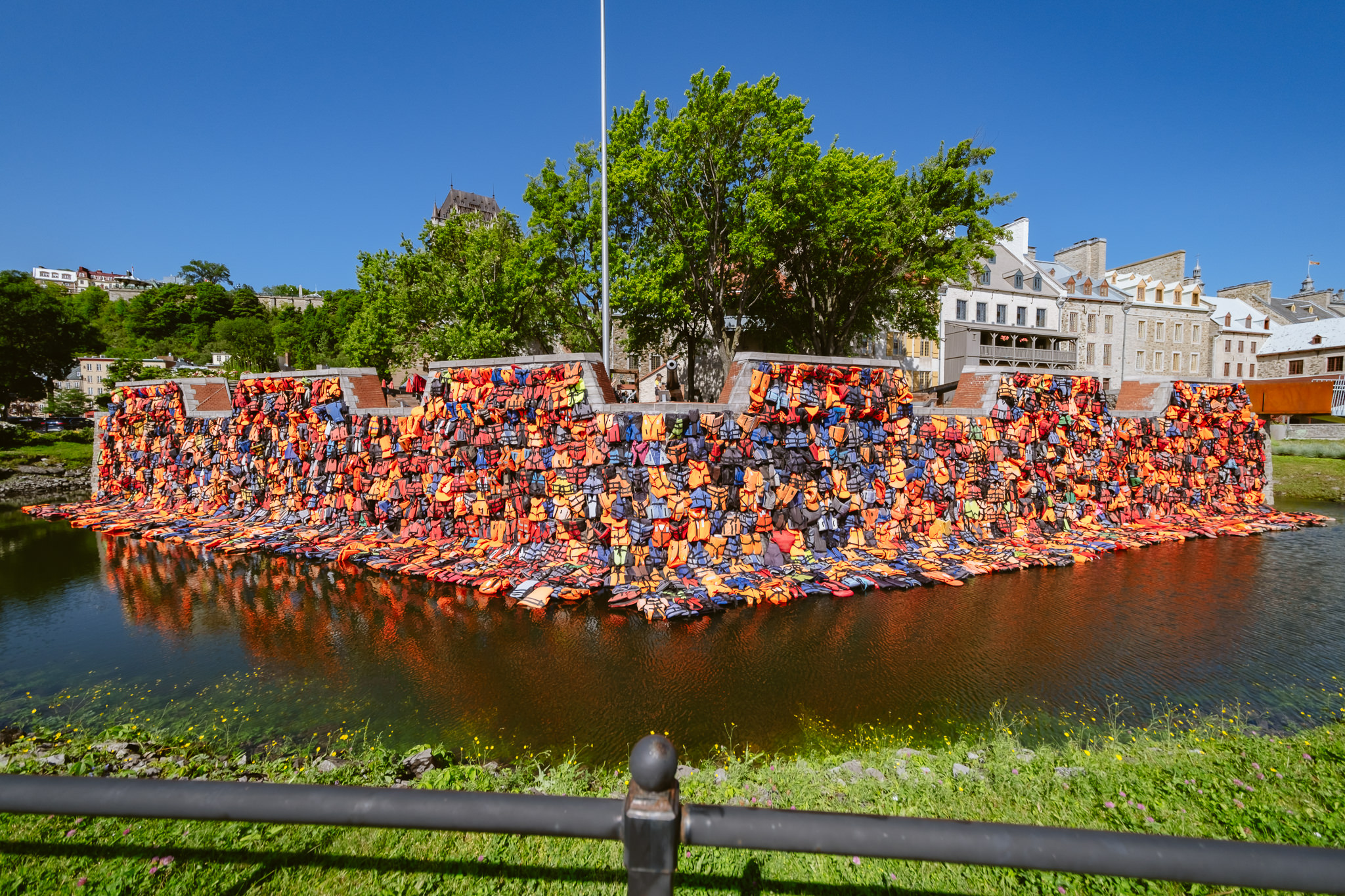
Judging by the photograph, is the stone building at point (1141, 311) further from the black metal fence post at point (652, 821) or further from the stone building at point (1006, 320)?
the black metal fence post at point (652, 821)

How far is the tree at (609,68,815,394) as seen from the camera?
2320cm

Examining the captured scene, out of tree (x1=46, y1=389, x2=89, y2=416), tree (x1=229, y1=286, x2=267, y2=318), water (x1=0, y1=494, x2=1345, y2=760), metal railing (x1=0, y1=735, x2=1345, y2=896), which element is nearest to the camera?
metal railing (x1=0, y1=735, x2=1345, y2=896)

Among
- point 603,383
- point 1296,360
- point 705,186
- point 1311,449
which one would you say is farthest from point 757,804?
point 1296,360

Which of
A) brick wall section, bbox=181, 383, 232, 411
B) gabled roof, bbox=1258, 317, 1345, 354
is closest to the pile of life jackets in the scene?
brick wall section, bbox=181, 383, 232, 411

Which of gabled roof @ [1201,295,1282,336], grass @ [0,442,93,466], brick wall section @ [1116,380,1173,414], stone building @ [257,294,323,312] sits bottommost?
grass @ [0,442,93,466]

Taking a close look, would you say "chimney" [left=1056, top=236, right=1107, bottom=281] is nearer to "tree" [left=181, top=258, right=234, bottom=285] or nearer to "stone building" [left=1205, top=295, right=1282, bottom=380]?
"stone building" [left=1205, top=295, right=1282, bottom=380]

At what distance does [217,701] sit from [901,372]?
503 inches

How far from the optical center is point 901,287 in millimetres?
28766

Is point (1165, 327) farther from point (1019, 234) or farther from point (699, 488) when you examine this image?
point (699, 488)

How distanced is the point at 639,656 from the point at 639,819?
641 cm

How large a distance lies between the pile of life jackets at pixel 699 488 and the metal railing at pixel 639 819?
7.56 metres

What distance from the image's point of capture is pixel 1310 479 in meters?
22.6

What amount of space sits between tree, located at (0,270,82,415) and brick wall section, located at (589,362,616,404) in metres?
48.1

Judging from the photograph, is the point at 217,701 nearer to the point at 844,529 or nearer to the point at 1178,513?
the point at 844,529
